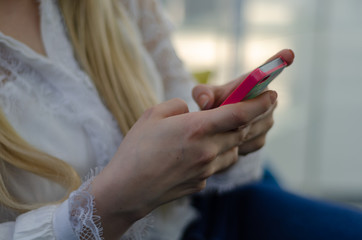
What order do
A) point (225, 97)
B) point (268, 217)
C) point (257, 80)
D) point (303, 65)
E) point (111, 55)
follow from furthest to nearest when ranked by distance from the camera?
point (303, 65), point (268, 217), point (111, 55), point (225, 97), point (257, 80)

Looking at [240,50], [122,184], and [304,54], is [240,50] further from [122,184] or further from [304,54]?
[122,184]

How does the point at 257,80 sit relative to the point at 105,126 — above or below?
above

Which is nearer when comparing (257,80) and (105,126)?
(257,80)

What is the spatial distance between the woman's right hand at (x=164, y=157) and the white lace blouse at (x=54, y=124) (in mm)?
31

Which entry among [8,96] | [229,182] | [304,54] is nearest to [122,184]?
[8,96]

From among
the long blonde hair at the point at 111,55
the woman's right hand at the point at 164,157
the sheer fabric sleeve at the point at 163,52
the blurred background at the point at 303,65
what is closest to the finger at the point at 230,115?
the woman's right hand at the point at 164,157

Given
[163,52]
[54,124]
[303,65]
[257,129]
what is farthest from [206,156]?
[303,65]

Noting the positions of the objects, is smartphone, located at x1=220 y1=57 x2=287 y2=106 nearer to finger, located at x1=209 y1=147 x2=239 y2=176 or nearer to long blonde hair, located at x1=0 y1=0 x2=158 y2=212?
finger, located at x1=209 y1=147 x2=239 y2=176

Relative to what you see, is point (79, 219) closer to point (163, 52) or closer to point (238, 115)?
point (238, 115)

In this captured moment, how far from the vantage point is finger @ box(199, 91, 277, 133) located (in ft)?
1.33

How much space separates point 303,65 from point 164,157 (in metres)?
1.67

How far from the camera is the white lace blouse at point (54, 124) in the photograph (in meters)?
0.46

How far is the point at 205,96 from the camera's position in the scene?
525mm

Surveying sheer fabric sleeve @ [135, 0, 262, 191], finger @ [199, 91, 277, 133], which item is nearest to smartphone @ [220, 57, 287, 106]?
finger @ [199, 91, 277, 133]
